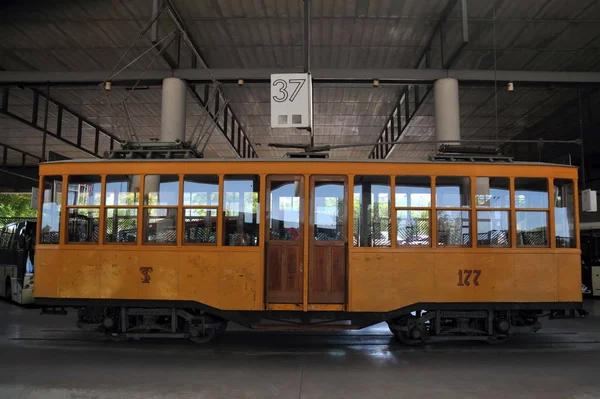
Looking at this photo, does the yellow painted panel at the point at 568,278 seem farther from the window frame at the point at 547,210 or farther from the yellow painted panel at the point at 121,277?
the yellow painted panel at the point at 121,277

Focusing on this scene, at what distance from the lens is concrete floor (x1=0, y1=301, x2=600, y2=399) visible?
533 cm

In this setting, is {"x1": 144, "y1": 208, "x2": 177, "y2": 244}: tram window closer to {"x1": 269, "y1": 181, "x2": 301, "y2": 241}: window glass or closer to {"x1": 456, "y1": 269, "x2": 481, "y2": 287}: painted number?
{"x1": 269, "y1": 181, "x2": 301, "y2": 241}: window glass

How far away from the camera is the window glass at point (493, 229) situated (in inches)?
282

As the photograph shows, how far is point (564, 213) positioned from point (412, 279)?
9.42ft

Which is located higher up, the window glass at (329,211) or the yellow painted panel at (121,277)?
the window glass at (329,211)

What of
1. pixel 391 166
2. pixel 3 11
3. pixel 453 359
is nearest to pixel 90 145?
pixel 3 11

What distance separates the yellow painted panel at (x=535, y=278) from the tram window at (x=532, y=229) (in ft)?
0.71

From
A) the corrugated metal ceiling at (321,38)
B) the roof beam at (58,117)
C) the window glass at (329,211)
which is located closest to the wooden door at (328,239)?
the window glass at (329,211)

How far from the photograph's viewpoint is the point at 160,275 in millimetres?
7109

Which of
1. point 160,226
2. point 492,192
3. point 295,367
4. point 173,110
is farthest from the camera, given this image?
point 173,110

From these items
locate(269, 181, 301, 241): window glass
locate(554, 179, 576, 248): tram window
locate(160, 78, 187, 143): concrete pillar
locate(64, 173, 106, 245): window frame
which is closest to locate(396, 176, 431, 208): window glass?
locate(269, 181, 301, 241): window glass

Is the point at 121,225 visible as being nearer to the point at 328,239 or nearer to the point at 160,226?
the point at 160,226

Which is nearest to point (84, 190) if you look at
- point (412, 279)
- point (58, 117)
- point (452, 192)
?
point (412, 279)

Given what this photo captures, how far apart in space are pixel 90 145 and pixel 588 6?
74.6ft
